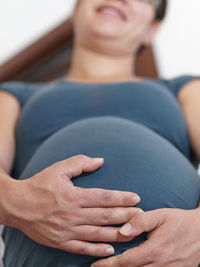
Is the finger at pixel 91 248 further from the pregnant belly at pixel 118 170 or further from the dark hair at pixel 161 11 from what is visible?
→ the dark hair at pixel 161 11

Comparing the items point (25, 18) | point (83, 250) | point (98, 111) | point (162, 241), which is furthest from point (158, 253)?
point (25, 18)

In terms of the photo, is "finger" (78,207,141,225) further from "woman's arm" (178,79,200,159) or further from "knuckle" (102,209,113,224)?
"woman's arm" (178,79,200,159)

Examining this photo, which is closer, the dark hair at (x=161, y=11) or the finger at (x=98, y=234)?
the finger at (x=98, y=234)

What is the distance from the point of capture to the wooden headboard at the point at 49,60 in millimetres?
1538

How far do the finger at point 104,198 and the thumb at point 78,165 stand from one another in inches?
1.6

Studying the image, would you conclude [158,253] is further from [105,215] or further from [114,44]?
[114,44]

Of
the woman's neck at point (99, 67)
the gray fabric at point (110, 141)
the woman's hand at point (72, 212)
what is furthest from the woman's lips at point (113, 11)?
the woman's hand at point (72, 212)

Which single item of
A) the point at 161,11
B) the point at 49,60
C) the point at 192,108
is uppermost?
the point at 161,11

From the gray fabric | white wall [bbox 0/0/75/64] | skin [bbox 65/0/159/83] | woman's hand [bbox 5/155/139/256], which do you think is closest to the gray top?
the gray fabric

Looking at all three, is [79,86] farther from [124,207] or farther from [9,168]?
[124,207]

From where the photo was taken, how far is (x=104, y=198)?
25.6 inches

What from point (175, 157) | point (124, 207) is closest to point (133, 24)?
point (175, 157)

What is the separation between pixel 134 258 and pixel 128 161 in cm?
20

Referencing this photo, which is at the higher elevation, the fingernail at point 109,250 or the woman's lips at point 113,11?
the woman's lips at point 113,11
